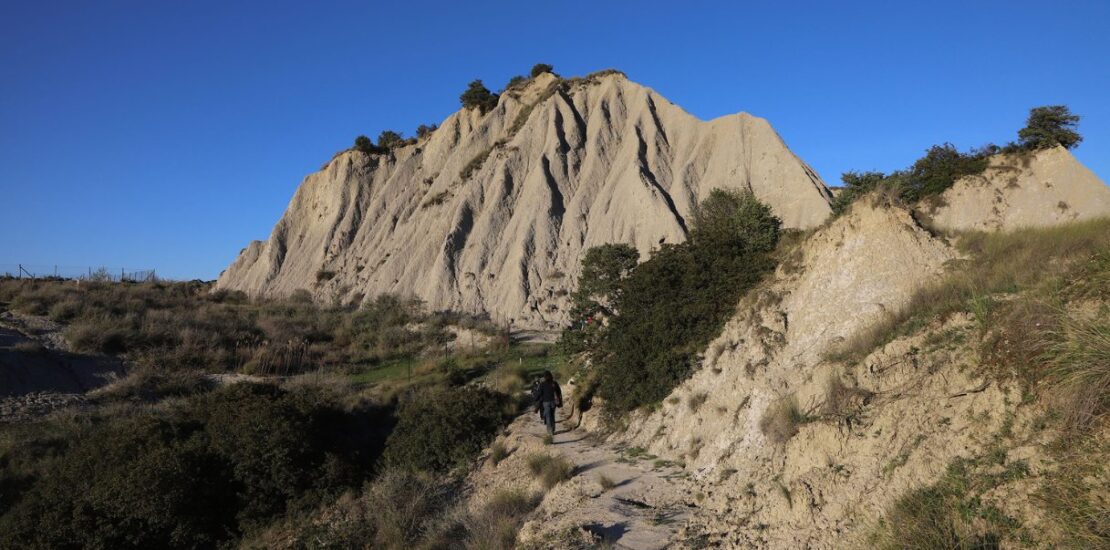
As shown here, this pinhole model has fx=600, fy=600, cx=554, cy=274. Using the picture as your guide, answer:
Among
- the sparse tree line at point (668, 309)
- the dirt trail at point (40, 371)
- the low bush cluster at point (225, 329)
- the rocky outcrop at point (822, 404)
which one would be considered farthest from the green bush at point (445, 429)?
the dirt trail at point (40, 371)

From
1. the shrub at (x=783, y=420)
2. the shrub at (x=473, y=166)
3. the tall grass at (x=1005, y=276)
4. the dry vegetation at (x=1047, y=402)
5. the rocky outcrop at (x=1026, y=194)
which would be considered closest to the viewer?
the dry vegetation at (x=1047, y=402)

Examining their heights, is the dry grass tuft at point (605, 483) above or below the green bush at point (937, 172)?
below

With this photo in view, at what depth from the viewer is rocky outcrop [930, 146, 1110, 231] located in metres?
23.3

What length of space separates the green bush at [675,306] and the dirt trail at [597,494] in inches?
61.8

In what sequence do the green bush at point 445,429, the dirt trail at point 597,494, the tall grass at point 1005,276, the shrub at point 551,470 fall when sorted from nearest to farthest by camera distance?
the tall grass at point 1005,276, the dirt trail at point 597,494, the shrub at point 551,470, the green bush at point 445,429

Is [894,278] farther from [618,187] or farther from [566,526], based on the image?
[618,187]

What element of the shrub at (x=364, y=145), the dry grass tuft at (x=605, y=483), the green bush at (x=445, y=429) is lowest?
the dry grass tuft at (x=605, y=483)

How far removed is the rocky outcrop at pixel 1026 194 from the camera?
23.3 m

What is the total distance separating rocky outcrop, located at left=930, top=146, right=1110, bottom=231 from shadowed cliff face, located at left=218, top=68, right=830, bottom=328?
6303 mm

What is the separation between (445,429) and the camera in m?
15.2

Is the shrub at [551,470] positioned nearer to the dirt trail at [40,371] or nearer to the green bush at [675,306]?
the green bush at [675,306]

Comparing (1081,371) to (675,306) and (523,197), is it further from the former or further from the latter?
(523,197)

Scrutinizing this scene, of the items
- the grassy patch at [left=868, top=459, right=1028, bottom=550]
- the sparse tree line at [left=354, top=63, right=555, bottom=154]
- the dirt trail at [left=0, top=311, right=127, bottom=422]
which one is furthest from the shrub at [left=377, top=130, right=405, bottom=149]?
the grassy patch at [left=868, top=459, right=1028, bottom=550]

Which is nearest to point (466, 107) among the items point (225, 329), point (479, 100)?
point (479, 100)
